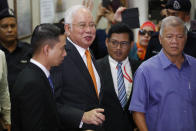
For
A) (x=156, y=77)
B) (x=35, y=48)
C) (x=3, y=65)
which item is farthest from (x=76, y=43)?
(x=3, y=65)

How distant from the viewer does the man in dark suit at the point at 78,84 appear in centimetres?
185

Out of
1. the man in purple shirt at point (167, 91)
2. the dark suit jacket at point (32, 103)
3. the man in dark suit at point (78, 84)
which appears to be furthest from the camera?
the man in purple shirt at point (167, 91)

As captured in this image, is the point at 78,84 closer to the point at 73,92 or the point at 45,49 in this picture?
the point at 73,92

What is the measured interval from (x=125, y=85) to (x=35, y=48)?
997 mm

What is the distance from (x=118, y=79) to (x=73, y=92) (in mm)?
669

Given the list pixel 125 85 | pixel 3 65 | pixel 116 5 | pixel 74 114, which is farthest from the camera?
pixel 116 5

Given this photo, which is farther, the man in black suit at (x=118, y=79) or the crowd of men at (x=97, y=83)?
the man in black suit at (x=118, y=79)

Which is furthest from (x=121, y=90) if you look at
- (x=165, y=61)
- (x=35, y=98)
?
(x=35, y=98)

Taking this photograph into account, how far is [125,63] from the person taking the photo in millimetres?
2580

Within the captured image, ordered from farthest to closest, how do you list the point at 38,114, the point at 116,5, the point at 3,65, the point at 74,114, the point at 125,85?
the point at 116,5
the point at 3,65
the point at 125,85
the point at 74,114
the point at 38,114

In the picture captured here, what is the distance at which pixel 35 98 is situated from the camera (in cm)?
154

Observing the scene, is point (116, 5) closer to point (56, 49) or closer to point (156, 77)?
point (156, 77)

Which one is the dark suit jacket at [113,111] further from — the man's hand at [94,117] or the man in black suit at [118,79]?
the man's hand at [94,117]

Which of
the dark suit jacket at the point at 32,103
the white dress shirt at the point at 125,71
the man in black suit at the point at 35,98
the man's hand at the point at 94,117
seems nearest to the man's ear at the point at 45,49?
the man in black suit at the point at 35,98
